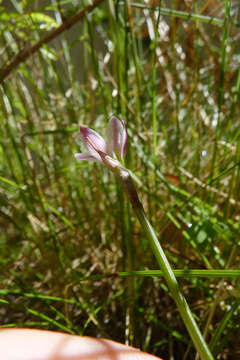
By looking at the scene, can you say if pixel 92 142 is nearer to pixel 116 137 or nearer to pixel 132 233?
pixel 116 137

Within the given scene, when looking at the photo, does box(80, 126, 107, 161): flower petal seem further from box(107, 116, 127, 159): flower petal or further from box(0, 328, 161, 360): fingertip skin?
box(0, 328, 161, 360): fingertip skin

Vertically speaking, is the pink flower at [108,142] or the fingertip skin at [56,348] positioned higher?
the pink flower at [108,142]

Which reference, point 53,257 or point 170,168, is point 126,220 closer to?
point 53,257

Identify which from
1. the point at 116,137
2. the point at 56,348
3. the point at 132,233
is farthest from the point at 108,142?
the point at 132,233

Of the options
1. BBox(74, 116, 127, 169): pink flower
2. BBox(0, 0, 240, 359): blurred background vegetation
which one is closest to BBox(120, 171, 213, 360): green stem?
BBox(74, 116, 127, 169): pink flower

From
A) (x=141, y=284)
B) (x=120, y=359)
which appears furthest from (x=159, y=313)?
(x=120, y=359)

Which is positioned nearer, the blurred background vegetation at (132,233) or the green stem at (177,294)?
the green stem at (177,294)

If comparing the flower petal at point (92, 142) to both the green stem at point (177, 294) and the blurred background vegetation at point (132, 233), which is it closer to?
the green stem at point (177, 294)

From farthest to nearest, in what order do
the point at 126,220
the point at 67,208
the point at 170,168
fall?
the point at 170,168 < the point at 67,208 < the point at 126,220

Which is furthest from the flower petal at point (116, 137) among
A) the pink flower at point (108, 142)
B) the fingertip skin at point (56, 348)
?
the fingertip skin at point (56, 348)
